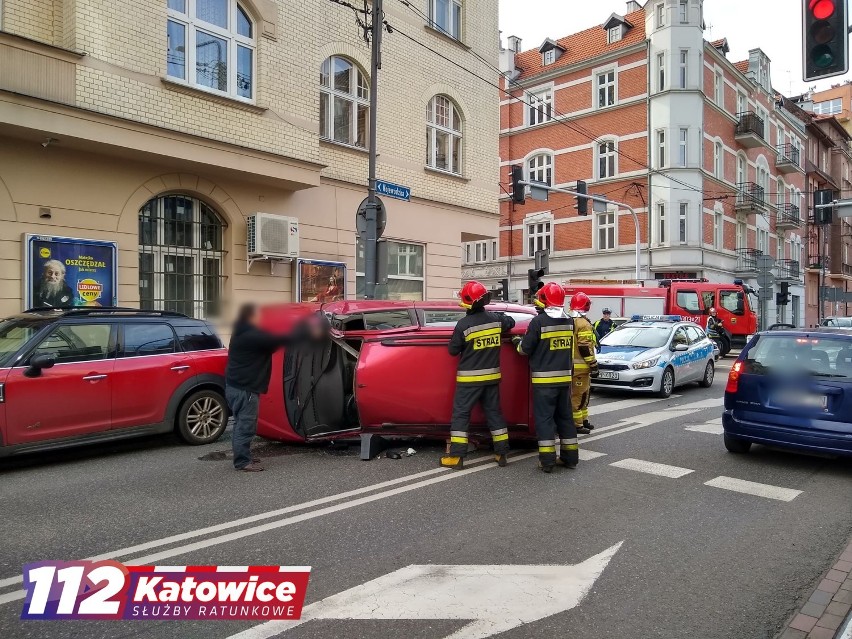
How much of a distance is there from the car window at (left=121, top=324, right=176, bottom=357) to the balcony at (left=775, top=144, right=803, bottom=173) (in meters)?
46.7

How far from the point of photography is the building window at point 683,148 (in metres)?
34.8

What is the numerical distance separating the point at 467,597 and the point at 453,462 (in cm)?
308

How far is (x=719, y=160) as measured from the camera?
37.5 meters

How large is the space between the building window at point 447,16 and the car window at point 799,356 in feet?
44.6

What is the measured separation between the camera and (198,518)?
5461mm

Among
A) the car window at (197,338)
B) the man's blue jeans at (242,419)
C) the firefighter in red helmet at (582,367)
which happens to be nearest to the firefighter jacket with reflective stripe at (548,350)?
the firefighter in red helmet at (582,367)

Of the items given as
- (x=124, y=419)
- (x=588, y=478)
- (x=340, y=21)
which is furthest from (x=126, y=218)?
(x=588, y=478)

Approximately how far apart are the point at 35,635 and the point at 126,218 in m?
9.82

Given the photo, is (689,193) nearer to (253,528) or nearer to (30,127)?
(30,127)

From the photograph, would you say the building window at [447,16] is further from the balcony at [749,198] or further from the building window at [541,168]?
the balcony at [749,198]

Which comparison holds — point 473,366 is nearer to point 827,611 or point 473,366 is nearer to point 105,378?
point 827,611

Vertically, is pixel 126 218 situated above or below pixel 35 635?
above

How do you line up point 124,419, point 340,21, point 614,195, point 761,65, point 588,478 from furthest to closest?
point 761,65, point 614,195, point 340,21, point 124,419, point 588,478

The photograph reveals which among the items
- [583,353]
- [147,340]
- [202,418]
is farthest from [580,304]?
[147,340]
